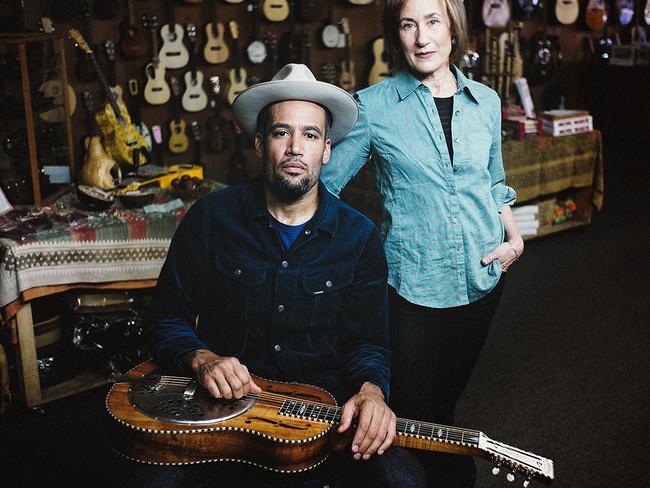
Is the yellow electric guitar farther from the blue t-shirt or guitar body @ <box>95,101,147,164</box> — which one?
the blue t-shirt

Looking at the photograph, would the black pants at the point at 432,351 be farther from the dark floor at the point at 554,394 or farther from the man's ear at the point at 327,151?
the dark floor at the point at 554,394

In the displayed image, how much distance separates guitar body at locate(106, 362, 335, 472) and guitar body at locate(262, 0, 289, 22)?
407cm

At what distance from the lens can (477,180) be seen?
1.96 m

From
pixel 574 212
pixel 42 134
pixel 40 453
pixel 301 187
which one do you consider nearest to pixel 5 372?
pixel 40 453

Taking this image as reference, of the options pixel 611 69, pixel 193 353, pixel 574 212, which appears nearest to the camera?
pixel 193 353

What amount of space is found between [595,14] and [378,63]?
2951 millimetres

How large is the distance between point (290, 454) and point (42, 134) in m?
2.50

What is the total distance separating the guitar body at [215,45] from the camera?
4887 mm

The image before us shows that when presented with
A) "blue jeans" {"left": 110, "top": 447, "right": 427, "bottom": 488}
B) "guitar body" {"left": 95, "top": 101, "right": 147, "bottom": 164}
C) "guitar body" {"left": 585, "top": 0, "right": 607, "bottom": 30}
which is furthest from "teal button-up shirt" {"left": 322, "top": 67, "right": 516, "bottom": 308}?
"guitar body" {"left": 585, "top": 0, "right": 607, "bottom": 30}

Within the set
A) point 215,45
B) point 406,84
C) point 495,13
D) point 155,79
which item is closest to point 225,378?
point 406,84

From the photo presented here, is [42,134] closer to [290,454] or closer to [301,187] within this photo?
[301,187]

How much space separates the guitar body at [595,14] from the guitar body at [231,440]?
6796mm

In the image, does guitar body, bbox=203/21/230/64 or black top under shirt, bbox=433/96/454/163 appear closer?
black top under shirt, bbox=433/96/454/163

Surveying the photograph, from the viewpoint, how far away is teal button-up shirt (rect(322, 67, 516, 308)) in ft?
6.22
